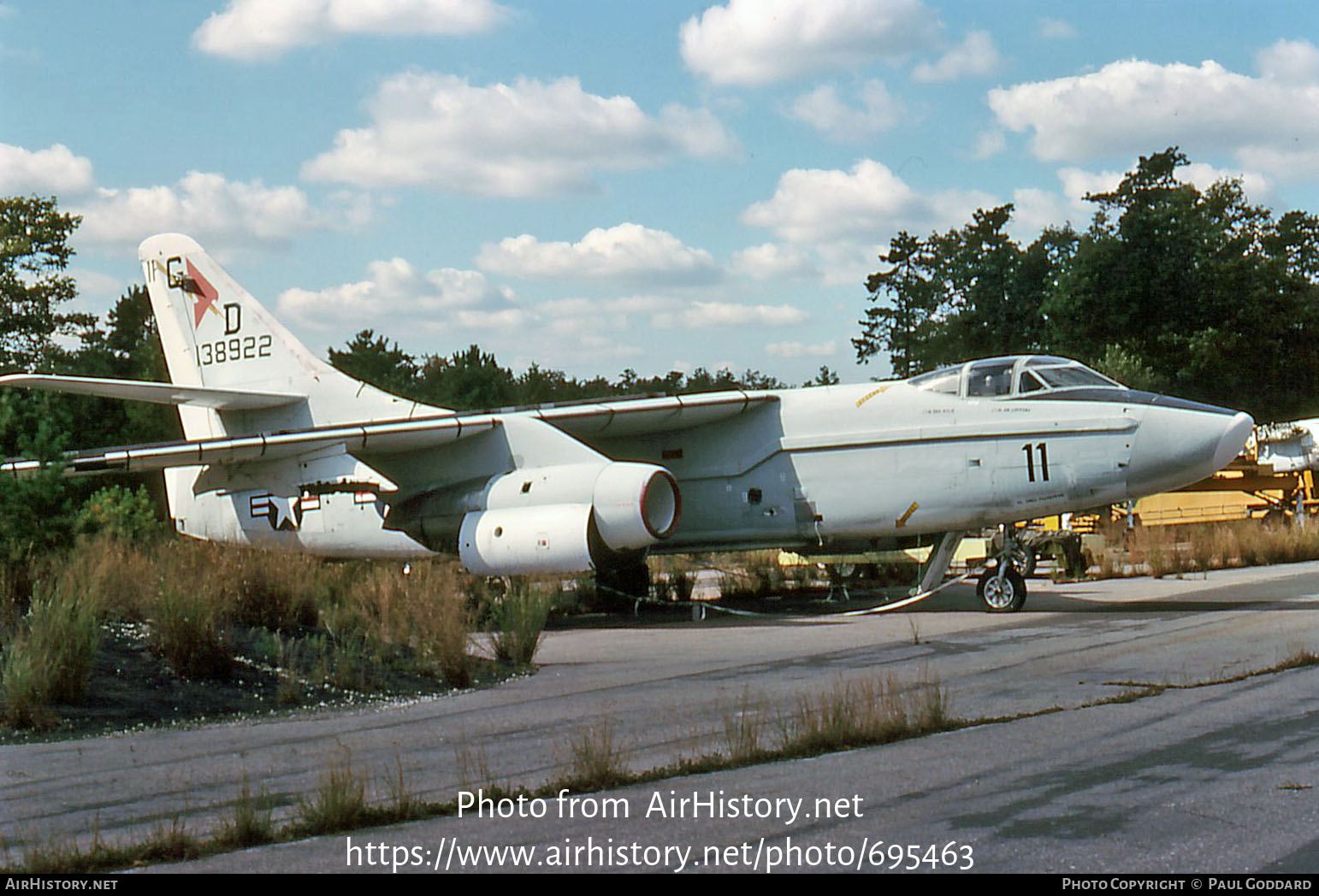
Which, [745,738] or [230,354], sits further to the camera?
[230,354]

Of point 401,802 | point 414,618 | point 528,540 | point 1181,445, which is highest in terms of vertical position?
point 1181,445

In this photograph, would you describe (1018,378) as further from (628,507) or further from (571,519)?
(571,519)

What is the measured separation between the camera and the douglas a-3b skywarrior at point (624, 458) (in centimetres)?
1484

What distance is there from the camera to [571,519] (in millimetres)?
15188

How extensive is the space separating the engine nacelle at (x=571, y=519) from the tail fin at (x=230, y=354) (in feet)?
12.9

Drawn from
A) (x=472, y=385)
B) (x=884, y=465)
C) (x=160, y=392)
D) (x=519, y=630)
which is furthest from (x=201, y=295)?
(x=472, y=385)

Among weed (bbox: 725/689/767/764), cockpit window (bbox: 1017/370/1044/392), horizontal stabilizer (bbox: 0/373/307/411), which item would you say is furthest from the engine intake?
weed (bbox: 725/689/767/764)

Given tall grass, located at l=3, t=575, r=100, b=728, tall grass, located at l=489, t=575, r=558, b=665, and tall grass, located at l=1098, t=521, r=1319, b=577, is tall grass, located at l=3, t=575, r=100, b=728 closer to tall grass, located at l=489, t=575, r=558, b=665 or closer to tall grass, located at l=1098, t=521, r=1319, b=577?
tall grass, located at l=489, t=575, r=558, b=665

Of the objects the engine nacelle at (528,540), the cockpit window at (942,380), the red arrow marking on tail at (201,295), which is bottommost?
the engine nacelle at (528,540)

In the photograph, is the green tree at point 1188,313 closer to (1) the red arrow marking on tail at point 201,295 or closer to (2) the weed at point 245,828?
(1) the red arrow marking on tail at point 201,295

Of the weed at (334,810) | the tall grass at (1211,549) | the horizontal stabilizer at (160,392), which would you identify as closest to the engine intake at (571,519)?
the horizontal stabilizer at (160,392)

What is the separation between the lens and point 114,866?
4656 mm

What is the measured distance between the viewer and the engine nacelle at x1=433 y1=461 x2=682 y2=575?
49.4 ft

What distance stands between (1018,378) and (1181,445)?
2.06m
